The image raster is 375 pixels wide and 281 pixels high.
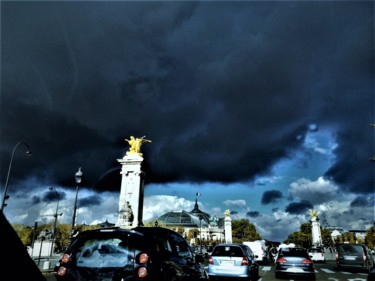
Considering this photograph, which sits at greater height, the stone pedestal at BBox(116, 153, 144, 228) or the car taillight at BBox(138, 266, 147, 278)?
the stone pedestal at BBox(116, 153, 144, 228)

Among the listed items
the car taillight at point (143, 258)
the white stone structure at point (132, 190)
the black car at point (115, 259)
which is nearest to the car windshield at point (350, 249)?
the white stone structure at point (132, 190)

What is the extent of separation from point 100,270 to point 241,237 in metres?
148

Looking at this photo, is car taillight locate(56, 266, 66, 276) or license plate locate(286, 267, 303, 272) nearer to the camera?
car taillight locate(56, 266, 66, 276)

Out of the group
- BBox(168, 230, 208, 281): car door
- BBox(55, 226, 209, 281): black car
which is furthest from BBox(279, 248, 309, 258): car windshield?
BBox(55, 226, 209, 281): black car

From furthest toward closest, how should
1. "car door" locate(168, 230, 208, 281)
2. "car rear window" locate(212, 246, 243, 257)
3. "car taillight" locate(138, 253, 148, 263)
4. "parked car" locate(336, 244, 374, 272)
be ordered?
"parked car" locate(336, 244, 374, 272), "car rear window" locate(212, 246, 243, 257), "car door" locate(168, 230, 208, 281), "car taillight" locate(138, 253, 148, 263)

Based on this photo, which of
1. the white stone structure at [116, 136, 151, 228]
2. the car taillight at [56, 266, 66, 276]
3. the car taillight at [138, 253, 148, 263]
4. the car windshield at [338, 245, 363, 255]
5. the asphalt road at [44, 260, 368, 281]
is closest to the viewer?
the car taillight at [138, 253, 148, 263]

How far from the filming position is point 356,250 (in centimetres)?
2284

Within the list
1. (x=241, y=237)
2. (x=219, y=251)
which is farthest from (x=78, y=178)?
(x=241, y=237)

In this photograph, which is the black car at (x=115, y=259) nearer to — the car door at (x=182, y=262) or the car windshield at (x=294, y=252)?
the car door at (x=182, y=262)

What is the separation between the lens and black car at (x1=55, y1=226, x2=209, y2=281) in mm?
5441

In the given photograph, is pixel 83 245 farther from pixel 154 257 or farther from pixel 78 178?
pixel 78 178

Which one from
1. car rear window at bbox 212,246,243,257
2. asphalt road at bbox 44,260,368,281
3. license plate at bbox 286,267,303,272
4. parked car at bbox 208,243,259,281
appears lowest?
asphalt road at bbox 44,260,368,281

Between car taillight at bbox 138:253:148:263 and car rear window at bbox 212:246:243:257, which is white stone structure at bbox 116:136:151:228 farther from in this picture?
car taillight at bbox 138:253:148:263

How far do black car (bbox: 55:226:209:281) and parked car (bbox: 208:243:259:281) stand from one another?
7.57 metres
